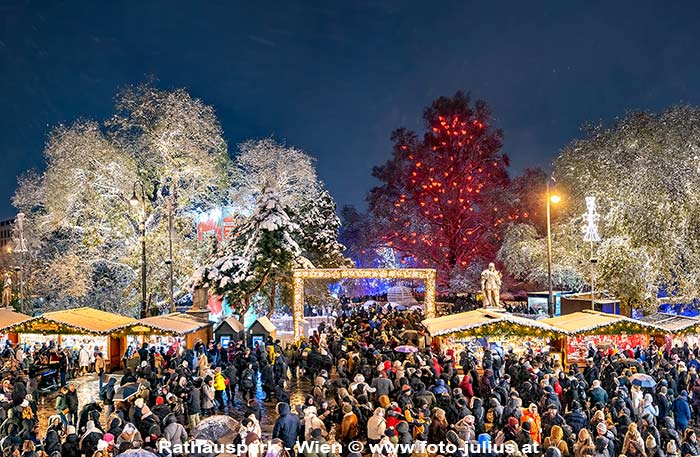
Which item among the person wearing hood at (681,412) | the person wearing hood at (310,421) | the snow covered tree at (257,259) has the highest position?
the snow covered tree at (257,259)

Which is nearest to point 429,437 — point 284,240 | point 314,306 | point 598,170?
point 284,240

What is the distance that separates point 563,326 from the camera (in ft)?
69.2

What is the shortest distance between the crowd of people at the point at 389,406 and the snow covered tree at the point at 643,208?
6.66 m

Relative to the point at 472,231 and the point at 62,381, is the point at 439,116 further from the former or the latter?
the point at 62,381

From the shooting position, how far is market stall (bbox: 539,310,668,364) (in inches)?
816

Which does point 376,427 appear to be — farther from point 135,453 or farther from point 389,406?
point 135,453

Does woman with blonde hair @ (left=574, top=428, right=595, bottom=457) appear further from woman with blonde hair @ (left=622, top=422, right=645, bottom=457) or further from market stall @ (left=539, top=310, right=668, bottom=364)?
market stall @ (left=539, top=310, right=668, bottom=364)

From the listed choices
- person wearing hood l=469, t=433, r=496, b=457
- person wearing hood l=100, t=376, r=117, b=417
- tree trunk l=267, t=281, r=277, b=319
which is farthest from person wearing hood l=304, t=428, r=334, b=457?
tree trunk l=267, t=281, r=277, b=319

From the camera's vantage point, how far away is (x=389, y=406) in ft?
40.3

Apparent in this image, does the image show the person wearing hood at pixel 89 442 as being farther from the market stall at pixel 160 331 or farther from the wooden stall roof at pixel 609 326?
the wooden stall roof at pixel 609 326

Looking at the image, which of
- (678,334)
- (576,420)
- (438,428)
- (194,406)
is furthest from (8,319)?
(678,334)

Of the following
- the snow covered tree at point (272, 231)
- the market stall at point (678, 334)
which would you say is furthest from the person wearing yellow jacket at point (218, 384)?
the snow covered tree at point (272, 231)

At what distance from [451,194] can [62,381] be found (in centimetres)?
3048

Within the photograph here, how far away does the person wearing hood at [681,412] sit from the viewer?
43.9ft
